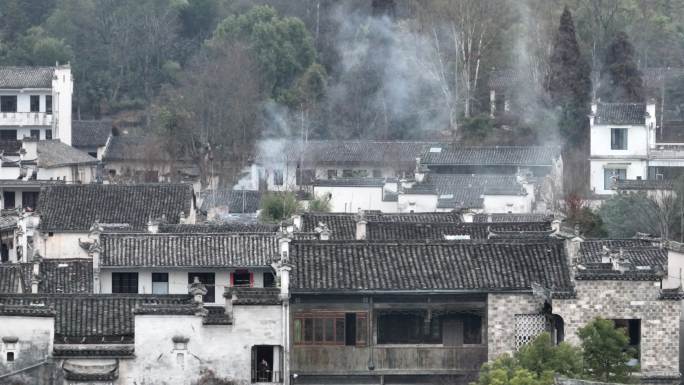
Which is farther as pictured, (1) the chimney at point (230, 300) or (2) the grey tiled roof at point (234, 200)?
(2) the grey tiled roof at point (234, 200)

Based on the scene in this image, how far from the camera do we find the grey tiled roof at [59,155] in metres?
80.7

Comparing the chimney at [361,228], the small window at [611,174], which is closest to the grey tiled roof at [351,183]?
the small window at [611,174]

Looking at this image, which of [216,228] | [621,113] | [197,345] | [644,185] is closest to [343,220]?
[216,228]

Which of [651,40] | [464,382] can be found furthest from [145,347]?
[651,40]

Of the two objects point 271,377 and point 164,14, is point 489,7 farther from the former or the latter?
point 271,377

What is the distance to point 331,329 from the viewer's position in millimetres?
42156

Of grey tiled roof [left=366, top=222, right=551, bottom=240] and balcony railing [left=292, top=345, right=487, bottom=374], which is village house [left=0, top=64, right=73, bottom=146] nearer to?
grey tiled roof [left=366, top=222, right=551, bottom=240]

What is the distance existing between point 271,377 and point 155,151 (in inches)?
1958

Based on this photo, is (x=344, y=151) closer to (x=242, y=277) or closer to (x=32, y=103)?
(x=32, y=103)

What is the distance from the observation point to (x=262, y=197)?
76.7m

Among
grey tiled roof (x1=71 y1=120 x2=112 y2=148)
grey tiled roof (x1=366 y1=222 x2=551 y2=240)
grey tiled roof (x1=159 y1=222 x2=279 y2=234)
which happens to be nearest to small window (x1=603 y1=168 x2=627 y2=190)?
A: grey tiled roof (x1=71 y1=120 x2=112 y2=148)

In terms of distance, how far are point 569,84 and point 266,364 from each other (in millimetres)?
46369

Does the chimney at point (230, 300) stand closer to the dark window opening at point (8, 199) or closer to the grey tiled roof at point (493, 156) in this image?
the dark window opening at point (8, 199)

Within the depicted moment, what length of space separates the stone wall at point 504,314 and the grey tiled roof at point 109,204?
67.1ft
